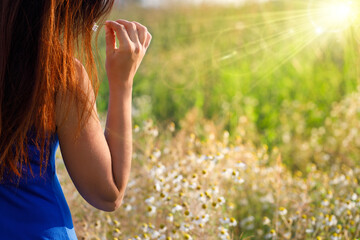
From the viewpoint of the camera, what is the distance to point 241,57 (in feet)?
19.6

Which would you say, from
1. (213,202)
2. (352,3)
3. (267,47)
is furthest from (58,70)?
(267,47)

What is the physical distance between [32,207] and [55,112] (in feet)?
0.76

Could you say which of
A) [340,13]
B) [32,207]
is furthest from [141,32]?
[340,13]

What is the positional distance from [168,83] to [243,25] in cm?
191

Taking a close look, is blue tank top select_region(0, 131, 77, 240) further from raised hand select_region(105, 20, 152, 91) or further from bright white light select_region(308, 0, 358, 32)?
bright white light select_region(308, 0, 358, 32)

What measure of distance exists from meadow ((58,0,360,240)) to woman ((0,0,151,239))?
9 centimetres

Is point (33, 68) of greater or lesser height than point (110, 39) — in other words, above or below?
below

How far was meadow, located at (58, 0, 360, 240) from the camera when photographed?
7.20 ft

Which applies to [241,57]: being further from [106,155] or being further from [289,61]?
[106,155]

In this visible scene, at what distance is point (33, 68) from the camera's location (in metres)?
1.02

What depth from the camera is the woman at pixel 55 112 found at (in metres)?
1.01

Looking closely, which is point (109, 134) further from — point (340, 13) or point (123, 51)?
point (340, 13)

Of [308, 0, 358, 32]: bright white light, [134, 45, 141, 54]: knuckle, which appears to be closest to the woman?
[134, 45, 141, 54]: knuckle

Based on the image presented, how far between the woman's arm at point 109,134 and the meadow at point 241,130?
7 centimetres
